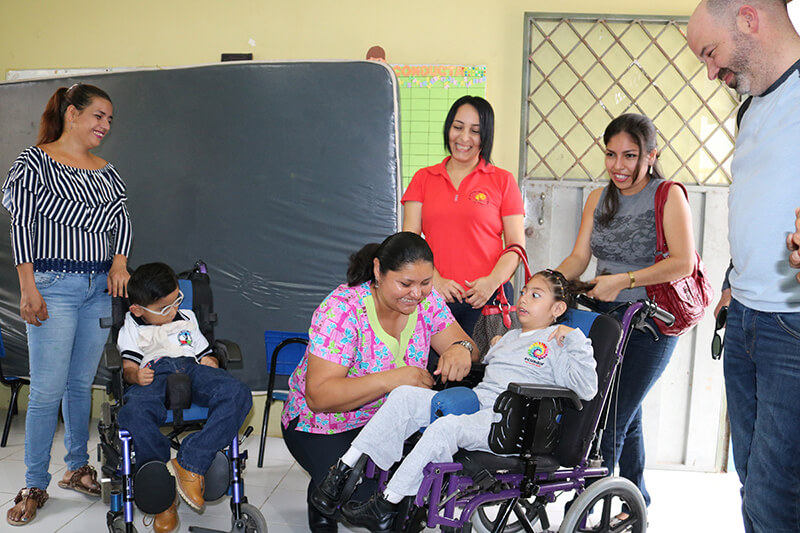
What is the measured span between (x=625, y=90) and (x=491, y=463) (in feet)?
7.00

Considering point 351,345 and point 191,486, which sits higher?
point 351,345

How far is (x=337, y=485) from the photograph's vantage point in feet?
5.86

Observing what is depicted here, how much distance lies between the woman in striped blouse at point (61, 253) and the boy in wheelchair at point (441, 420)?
112 cm

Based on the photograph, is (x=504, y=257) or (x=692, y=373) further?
(x=692, y=373)

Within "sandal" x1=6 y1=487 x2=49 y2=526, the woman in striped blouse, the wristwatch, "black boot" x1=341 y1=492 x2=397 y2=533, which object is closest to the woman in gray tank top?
the wristwatch

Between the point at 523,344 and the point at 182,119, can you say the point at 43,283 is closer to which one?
the point at 182,119

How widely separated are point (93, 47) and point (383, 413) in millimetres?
2888

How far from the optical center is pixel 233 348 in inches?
89.3

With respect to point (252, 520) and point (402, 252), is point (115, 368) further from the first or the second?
point (402, 252)

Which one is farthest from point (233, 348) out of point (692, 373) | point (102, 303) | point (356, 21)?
point (692, 373)

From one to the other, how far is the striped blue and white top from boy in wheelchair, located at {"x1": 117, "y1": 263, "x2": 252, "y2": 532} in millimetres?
239

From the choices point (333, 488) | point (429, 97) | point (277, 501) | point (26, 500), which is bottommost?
point (277, 501)

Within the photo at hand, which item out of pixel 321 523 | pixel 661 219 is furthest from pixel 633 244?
pixel 321 523

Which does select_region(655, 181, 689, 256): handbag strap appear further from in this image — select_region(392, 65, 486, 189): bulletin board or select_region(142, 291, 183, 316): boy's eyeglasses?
select_region(142, 291, 183, 316): boy's eyeglasses
